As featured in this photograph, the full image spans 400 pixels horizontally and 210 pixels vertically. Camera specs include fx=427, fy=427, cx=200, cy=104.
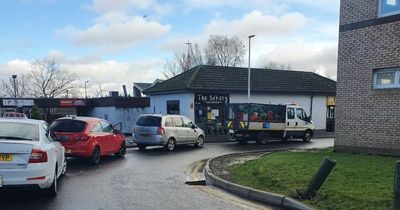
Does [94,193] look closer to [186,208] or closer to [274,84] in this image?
[186,208]

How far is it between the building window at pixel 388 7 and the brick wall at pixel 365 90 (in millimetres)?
177

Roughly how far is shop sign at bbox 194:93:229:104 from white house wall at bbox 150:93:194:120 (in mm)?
479

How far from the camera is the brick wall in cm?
1305

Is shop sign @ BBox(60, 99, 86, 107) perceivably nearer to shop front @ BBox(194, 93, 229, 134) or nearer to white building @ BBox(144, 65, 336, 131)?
white building @ BBox(144, 65, 336, 131)

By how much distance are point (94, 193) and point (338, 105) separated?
946 cm

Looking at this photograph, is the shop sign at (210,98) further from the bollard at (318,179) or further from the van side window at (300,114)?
the bollard at (318,179)

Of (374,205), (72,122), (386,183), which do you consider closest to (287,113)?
(72,122)

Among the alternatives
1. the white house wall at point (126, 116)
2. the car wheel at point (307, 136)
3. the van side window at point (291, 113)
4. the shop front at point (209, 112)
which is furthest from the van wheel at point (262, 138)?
the white house wall at point (126, 116)

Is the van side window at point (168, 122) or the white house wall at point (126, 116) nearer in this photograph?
the van side window at point (168, 122)

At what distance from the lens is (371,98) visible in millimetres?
13680

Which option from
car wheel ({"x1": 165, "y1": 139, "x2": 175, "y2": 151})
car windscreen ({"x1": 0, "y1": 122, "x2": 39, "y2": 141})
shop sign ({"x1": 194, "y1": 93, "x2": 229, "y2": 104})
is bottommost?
car wheel ({"x1": 165, "y1": 139, "x2": 175, "y2": 151})

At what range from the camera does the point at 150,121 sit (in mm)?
18797

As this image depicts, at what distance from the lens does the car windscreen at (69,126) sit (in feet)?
42.7

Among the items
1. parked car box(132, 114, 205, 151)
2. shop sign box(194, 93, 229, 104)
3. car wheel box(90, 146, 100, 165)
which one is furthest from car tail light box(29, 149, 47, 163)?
shop sign box(194, 93, 229, 104)
